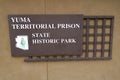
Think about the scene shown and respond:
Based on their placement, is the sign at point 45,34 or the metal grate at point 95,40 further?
the metal grate at point 95,40

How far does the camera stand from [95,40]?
311 cm

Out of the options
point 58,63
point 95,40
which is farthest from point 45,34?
point 95,40

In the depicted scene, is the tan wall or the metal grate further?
the metal grate

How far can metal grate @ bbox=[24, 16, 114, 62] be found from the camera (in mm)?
3049

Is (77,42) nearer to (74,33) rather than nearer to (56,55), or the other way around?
(74,33)

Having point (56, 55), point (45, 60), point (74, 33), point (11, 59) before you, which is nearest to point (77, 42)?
point (74, 33)

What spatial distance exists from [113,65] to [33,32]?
1.51 m

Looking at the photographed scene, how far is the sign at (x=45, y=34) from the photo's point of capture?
2.92 m

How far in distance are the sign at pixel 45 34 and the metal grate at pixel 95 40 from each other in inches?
3.9

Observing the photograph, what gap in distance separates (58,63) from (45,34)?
565 millimetres

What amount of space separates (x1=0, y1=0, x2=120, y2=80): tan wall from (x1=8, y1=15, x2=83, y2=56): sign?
0.11 m

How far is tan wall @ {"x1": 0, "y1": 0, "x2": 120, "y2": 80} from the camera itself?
2926mm

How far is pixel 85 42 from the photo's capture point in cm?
311

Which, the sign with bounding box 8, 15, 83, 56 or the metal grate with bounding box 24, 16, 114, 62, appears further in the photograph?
the metal grate with bounding box 24, 16, 114, 62
